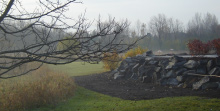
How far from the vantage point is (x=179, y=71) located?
43.3 ft

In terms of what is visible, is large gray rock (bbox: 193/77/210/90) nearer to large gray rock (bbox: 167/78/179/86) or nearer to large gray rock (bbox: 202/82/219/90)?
large gray rock (bbox: 202/82/219/90)

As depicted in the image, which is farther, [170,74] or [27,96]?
[170,74]

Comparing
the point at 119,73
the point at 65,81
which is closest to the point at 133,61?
the point at 119,73

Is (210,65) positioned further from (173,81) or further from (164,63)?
(164,63)

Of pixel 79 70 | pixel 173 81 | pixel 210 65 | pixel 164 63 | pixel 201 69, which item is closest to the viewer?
pixel 210 65

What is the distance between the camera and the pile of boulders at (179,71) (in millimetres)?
11391

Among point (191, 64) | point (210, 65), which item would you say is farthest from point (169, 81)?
point (210, 65)

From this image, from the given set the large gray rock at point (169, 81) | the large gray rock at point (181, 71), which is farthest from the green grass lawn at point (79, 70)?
the large gray rock at point (181, 71)

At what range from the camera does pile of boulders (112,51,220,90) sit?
11391mm

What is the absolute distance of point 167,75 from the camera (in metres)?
13.8

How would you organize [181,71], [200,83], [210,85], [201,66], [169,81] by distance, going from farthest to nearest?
[169,81] → [181,71] → [201,66] → [200,83] → [210,85]

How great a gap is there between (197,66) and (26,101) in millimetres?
8292

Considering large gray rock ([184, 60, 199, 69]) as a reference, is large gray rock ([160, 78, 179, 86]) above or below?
below

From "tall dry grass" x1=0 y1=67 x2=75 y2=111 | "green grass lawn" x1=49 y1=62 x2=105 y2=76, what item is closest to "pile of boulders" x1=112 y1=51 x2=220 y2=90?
"tall dry grass" x1=0 y1=67 x2=75 y2=111
